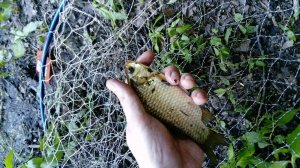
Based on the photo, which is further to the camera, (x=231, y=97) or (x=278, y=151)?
(x=231, y=97)

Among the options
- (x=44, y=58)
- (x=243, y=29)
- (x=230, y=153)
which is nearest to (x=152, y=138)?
(x=230, y=153)

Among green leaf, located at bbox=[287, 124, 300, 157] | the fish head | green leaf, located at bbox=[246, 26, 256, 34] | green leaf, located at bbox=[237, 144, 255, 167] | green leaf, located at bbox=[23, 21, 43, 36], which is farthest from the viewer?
green leaf, located at bbox=[23, 21, 43, 36]

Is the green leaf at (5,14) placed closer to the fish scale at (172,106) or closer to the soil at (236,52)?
the soil at (236,52)

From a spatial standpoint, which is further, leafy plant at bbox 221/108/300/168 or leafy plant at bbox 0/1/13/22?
leafy plant at bbox 0/1/13/22

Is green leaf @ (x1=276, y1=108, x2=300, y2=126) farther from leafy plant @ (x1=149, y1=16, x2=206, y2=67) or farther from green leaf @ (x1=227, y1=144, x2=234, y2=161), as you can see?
leafy plant @ (x1=149, y1=16, x2=206, y2=67)

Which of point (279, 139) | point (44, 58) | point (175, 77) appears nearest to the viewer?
point (175, 77)

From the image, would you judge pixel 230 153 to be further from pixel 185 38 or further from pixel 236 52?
pixel 185 38

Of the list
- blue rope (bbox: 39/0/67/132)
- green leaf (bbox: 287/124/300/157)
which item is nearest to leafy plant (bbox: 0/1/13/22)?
blue rope (bbox: 39/0/67/132)
